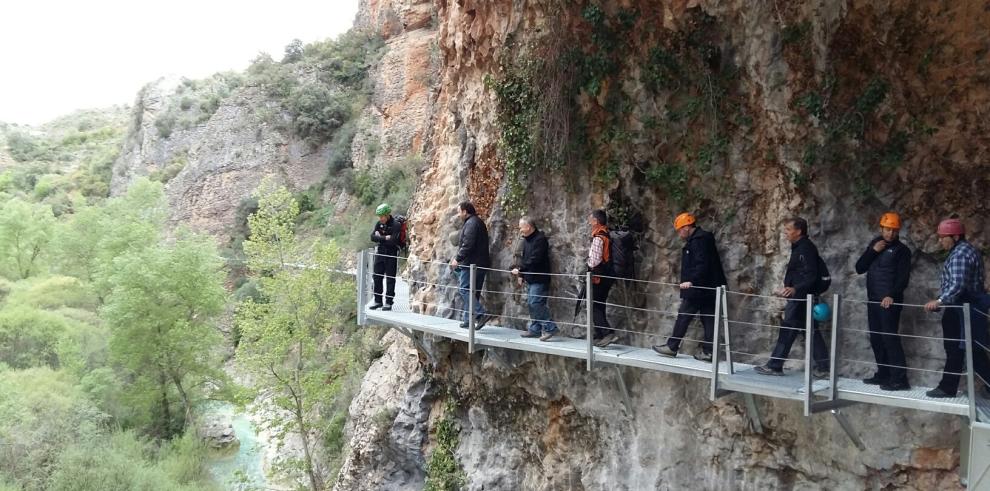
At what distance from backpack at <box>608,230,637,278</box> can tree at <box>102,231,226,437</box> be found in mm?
15643

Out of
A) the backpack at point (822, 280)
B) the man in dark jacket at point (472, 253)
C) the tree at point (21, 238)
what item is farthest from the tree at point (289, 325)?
the tree at point (21, 238)

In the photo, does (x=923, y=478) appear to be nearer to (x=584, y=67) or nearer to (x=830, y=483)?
(x=830, y=483)

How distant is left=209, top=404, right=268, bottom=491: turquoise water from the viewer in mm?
18244

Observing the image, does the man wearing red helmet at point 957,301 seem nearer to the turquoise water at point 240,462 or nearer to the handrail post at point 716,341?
the handrail post at point 716,341

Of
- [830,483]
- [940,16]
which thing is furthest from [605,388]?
[940,16]

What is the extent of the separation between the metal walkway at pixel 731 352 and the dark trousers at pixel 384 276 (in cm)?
13

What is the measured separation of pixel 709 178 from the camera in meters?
7.85

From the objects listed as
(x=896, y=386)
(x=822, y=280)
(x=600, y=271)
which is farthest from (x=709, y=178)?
(x=896, y=386)

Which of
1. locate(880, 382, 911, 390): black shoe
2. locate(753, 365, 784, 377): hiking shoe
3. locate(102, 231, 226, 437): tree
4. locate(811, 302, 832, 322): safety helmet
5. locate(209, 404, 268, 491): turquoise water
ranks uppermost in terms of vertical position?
locate(811, 302, 832, 322): safety helmet

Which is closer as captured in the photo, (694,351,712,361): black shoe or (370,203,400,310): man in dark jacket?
(694,351,712,361): black shoe

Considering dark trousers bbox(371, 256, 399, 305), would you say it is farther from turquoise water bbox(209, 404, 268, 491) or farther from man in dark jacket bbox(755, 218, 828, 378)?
turquoise water bbox(209, 404, 268, 491)

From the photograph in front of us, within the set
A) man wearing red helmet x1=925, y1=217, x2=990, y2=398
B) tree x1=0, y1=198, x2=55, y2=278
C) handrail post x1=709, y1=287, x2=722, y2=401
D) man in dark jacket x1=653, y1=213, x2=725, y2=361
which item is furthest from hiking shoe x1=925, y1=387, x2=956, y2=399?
tree x1=0, y1=198, x2=55, y2=278

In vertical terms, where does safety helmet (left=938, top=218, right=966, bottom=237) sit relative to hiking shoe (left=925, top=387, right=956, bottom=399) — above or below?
above

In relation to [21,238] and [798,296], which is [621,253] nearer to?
[798,296]
